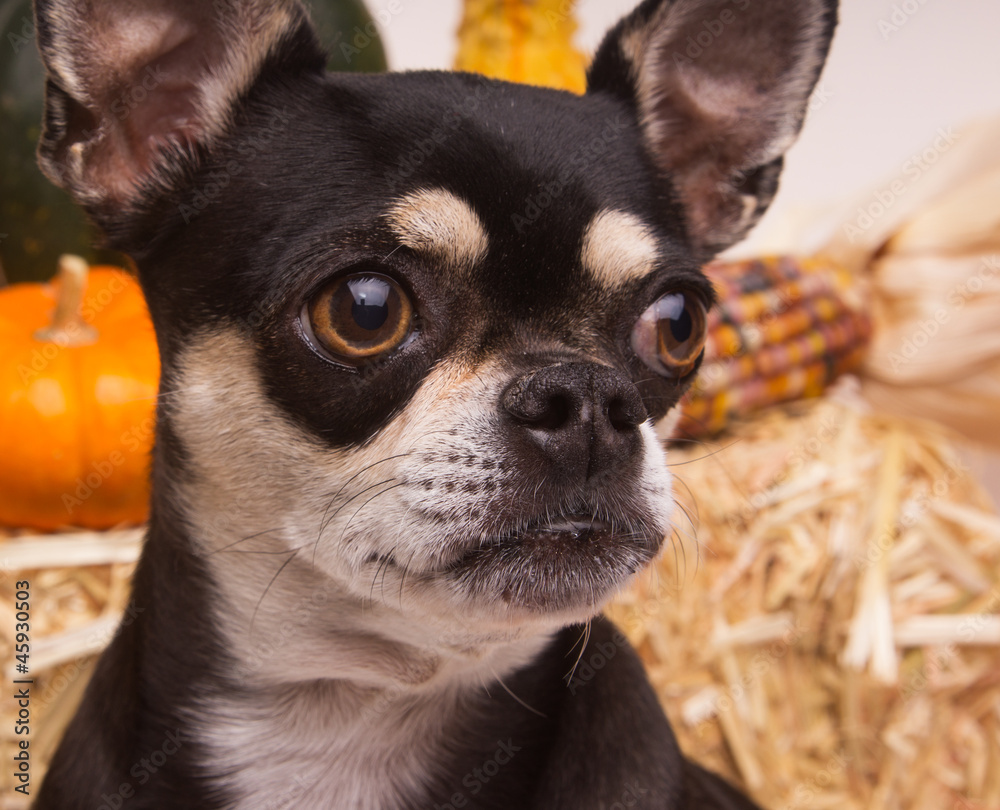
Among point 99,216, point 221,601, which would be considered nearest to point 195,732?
point 221,601

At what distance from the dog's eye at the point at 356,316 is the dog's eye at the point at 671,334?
0.44 m

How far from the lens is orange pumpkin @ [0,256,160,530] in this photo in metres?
2.86

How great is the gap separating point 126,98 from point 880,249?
10.6 ft

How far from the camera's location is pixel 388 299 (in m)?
1.34

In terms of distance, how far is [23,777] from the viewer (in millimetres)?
2232

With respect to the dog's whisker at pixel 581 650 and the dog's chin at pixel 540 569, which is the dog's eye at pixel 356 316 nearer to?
the dog's chin at pixel 540 569

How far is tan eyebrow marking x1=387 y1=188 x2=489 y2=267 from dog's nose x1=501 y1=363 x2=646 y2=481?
9.0 inches

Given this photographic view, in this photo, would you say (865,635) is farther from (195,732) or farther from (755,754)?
(195,732)

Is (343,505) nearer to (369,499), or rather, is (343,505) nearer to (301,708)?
(369,499)

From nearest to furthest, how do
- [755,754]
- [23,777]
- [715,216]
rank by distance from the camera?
[715,216]
[23,777]
[755,754]

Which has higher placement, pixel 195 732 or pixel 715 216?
pixel 715 216

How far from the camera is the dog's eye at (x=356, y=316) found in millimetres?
1334

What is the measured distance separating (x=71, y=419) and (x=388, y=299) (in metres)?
1.98

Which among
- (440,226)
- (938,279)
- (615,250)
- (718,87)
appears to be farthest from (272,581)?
(938,279)
